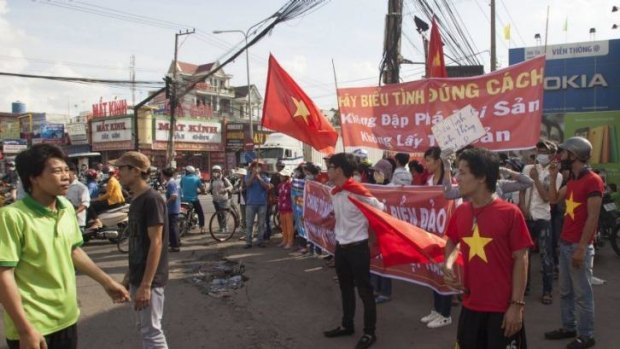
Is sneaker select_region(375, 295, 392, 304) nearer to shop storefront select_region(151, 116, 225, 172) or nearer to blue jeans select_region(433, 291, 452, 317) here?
blue jeans select_region(433, 291, 452, 317)

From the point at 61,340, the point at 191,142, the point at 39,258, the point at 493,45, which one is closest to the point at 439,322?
the point at 61,340

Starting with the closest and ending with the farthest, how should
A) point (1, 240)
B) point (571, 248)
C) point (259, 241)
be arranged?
point (1, 240) < point (571, 248) < point (259, 241)

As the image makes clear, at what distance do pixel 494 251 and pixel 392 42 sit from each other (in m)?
8.59

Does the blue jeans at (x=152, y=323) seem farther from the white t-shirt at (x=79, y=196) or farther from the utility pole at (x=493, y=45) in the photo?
the utility pole at (x=493, y=45)

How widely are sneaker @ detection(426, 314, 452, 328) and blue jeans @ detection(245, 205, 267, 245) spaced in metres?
5.24

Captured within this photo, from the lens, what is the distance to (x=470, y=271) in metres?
3.06

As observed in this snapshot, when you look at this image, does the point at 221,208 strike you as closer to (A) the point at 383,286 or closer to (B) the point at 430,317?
(A) the point at 383,286

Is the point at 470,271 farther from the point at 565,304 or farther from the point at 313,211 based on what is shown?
the point at 313,211

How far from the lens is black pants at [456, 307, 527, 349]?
2.89 metres

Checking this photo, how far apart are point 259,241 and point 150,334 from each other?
6522 mm

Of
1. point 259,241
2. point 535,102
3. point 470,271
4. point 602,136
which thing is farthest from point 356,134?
point 602,136

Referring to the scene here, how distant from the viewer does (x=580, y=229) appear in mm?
4348

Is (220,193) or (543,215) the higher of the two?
(543,215)

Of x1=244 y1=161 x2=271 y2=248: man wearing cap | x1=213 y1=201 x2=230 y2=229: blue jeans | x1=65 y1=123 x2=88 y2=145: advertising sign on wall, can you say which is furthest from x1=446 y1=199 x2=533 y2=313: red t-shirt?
x1=65 y1=123 x2=88 y2=145: advertising sign on wall
